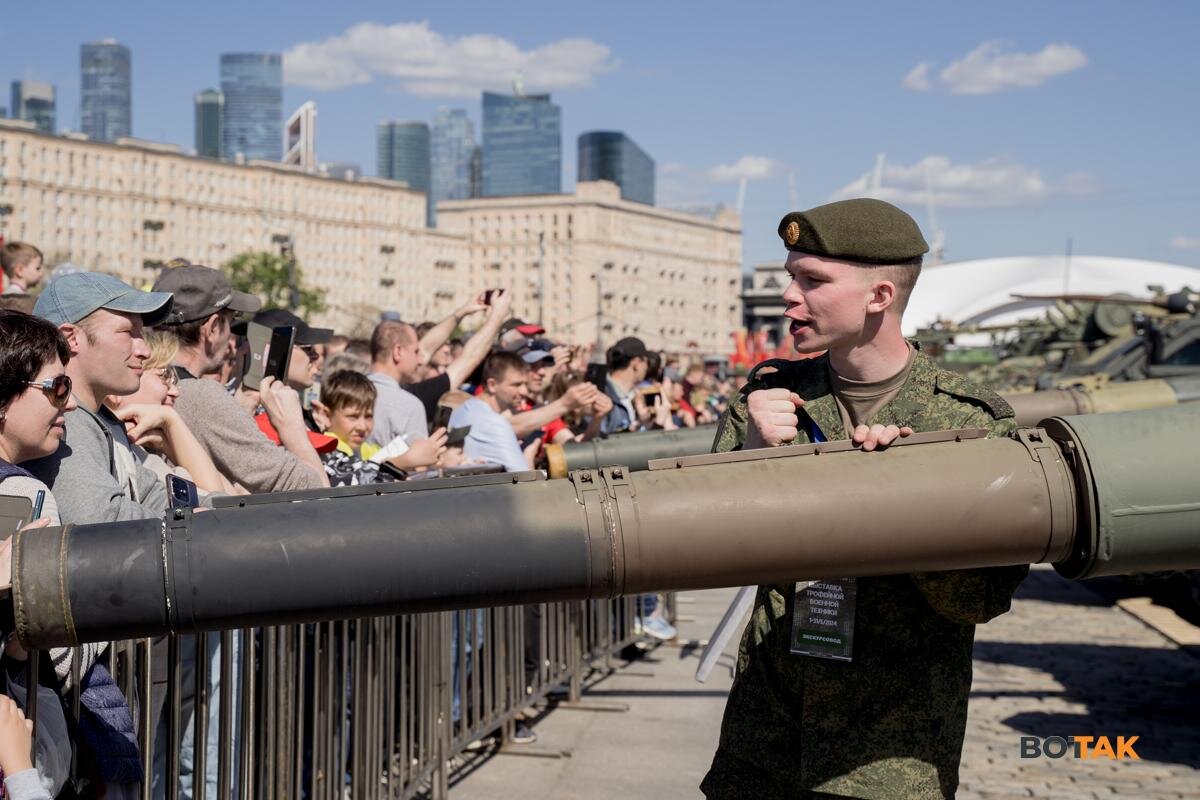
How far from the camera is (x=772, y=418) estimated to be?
365cm

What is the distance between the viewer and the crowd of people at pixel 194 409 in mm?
3656

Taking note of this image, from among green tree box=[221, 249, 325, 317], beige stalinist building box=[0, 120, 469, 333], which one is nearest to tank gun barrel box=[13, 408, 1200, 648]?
green tree box=[221, 249, 325, 317]

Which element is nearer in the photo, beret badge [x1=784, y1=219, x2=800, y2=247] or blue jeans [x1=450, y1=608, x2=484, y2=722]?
beret badge [x1=784, y1=219, x2=800, y2=247]

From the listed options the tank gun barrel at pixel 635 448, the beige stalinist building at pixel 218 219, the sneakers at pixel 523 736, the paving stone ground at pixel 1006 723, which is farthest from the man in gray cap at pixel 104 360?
the beige stalinist building at pixel 218 219

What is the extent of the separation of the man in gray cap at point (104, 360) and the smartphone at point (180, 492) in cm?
3

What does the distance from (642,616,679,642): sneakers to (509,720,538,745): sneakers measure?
288 cm

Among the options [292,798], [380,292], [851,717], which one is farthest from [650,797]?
[380,292]

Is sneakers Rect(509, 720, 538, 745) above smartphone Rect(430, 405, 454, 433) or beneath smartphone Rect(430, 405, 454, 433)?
beneath

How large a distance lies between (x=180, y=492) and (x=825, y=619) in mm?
2064

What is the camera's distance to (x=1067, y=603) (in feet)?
46.1

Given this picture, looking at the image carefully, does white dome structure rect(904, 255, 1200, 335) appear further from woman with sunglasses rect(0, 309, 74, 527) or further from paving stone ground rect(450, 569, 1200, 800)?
woman with sunglasses rect(0, 309, 74, 527)

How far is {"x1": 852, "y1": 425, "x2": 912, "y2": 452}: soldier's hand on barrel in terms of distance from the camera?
3338 mm

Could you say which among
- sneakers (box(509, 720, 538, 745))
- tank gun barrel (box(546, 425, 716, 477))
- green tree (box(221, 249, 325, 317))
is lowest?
sneakers (box(509, 720, 538, 745))

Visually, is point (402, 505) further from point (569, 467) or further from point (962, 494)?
point (569, 467)
